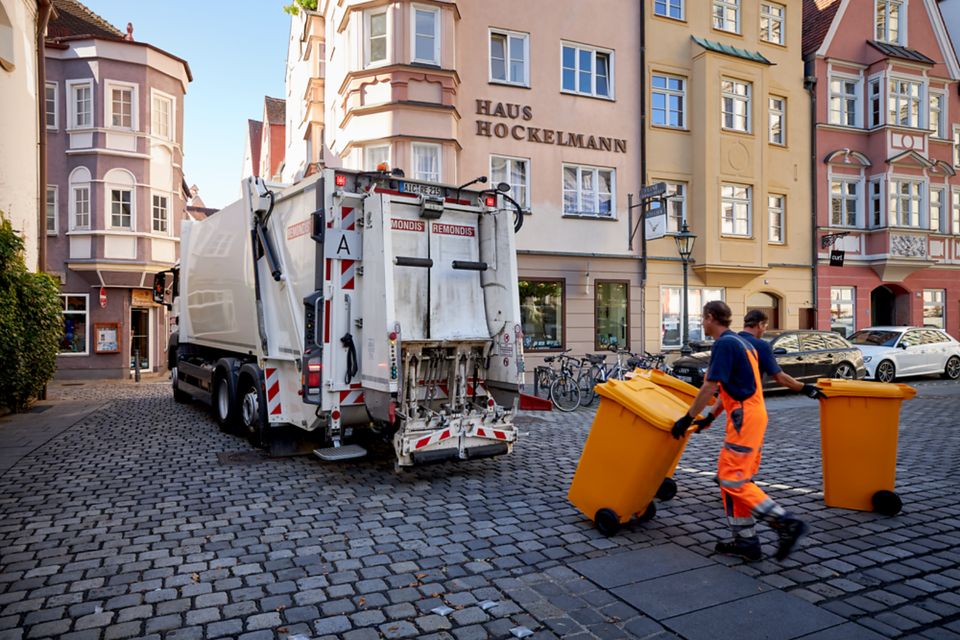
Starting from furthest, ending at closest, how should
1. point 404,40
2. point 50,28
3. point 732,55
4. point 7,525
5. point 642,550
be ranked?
point 50,28 < point 732,55 < point 404,40 < point 7,525 < point 642,550

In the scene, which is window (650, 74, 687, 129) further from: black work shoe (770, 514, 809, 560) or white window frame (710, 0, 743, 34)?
black work shoe (770, 514, 809, 560)

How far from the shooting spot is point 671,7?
19703 mm

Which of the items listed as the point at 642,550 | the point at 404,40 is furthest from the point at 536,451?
the point at 404,40

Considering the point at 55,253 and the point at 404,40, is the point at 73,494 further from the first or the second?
the point at 55,253

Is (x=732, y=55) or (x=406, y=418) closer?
(x=406, y=418)

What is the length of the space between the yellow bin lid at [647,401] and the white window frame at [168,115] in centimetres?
2104

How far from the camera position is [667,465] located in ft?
16.9

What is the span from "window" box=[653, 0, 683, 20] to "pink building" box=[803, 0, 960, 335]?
17.5 ft

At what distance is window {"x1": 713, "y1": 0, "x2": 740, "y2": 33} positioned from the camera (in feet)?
66.8

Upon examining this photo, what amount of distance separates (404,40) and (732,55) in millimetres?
9669

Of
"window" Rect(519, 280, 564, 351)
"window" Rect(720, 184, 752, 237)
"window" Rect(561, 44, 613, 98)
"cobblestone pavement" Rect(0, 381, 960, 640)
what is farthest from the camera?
"window" Rect(720, 184, 752, 237)

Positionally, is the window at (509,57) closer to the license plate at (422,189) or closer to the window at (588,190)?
the window at (588,190)

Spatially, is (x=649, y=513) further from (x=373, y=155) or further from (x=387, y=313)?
(x=373, y=155)

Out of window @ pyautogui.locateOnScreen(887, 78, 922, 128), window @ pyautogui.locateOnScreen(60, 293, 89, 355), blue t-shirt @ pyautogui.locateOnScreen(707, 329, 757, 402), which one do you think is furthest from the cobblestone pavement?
window @ pyautogui.locateOnScreen(887, 78, 922, 128)
